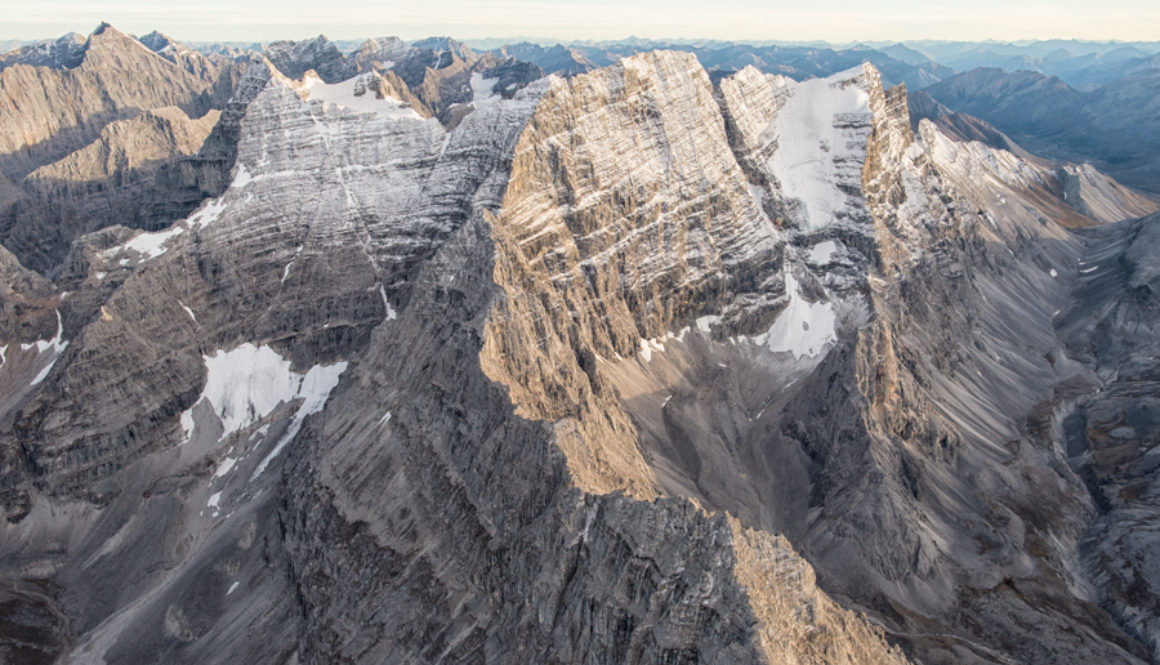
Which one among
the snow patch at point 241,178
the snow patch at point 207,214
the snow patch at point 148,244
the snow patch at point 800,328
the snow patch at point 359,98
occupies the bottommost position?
the snow patch at point 800,328

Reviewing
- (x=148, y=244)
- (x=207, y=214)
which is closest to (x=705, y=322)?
(x=207, y=214)

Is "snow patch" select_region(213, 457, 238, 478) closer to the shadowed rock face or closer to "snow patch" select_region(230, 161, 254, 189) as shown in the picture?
the shadowed rock face

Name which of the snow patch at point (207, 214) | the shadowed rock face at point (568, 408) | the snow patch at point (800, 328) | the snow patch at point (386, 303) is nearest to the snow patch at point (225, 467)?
the shadowed rock face at point (568, 408)

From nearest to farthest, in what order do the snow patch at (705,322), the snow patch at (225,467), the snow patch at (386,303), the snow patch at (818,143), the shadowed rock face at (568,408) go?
the shadowed rock face at (568,408)
the snow patch at (225,467)
the snow patch at (386,303)
the snow patch at (705,322)
the snow patch at (818,143)

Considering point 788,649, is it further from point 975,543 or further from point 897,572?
point 975,543

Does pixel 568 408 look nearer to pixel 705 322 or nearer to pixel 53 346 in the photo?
pixel 705 322

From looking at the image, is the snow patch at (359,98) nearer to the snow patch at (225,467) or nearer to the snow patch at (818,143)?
the snow patch at (225,467)

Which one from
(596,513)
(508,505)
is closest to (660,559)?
(596,513)

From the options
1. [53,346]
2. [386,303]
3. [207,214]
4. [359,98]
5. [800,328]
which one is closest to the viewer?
[53,346]
